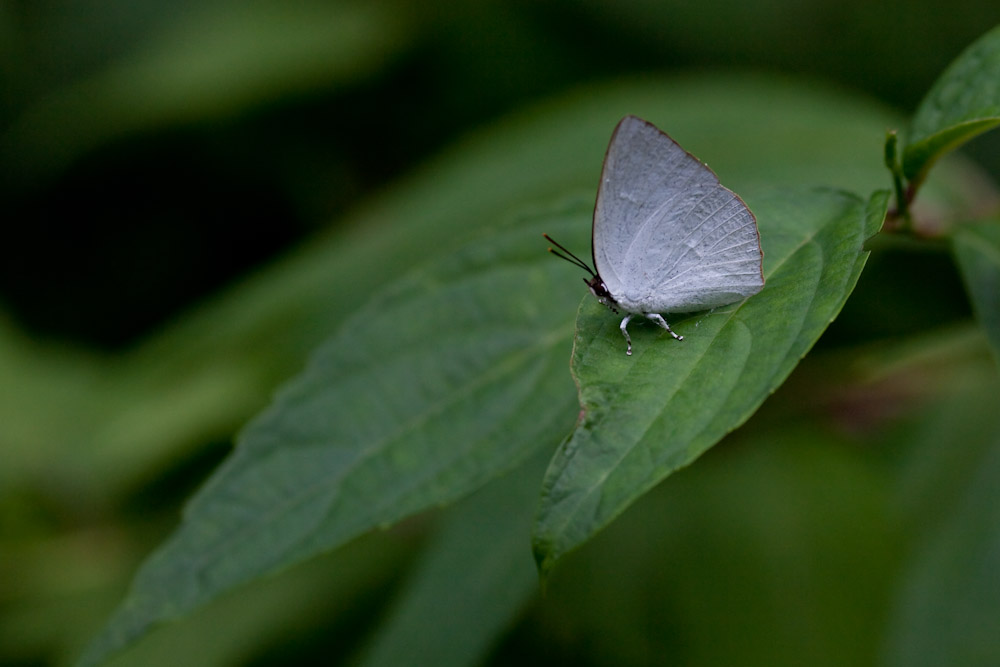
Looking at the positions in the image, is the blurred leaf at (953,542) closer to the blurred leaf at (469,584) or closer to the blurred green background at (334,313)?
the blurred green background at (334,313)

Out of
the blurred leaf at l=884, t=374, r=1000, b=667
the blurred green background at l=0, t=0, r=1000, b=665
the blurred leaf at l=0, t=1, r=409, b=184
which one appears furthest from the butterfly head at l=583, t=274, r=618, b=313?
the blurred leaf at l=0, t=1, r=409, b=184

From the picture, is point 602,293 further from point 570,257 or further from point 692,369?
point 692,369

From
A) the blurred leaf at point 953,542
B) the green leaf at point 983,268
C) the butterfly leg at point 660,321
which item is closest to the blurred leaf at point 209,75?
the butterfly leg at point 660,321

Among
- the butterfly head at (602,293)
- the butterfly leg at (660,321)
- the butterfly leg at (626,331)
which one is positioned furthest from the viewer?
the butterfly head at (602,293)

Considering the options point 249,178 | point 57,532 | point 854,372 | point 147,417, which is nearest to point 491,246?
point 854,372

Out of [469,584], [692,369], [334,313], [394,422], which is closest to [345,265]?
[334,313]

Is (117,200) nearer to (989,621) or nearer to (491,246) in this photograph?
(491,246)
